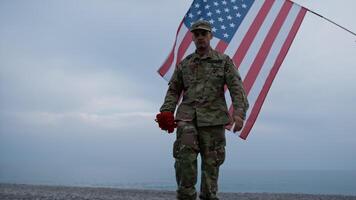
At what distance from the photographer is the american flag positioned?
788 cm

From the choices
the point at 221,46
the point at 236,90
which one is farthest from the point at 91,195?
the point at 236,90

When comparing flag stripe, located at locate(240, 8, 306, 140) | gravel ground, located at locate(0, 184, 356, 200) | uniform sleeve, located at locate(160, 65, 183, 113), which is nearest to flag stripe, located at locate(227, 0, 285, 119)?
flag stripe, located at locate(240, 8, 306, 140)

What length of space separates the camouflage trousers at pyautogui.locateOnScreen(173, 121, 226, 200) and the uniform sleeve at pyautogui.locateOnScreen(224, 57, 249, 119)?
0.29 metres

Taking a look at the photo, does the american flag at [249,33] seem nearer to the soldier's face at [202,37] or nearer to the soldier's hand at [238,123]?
the soldier's face at [202,37]

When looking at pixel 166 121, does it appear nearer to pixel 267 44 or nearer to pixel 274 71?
pixel 274 71

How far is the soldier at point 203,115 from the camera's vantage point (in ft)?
16.6

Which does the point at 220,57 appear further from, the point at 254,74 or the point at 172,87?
the point at 254,74

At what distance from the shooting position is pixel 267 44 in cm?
799

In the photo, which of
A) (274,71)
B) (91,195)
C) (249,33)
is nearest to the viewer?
(274,71)

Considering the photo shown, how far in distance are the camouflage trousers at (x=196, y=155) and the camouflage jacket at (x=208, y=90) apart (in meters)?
0.10

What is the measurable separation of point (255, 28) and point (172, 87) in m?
3.11

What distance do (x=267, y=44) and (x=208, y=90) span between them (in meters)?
3.09

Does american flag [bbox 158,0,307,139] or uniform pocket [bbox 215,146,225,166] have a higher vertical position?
american flag [bbox 158,0,307,139]

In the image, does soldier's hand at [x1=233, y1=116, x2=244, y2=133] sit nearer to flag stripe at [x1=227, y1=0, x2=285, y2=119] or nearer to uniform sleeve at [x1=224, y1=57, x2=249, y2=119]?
uniform sleeve at [x1=224, y1=57, x2=249, y2=119]
